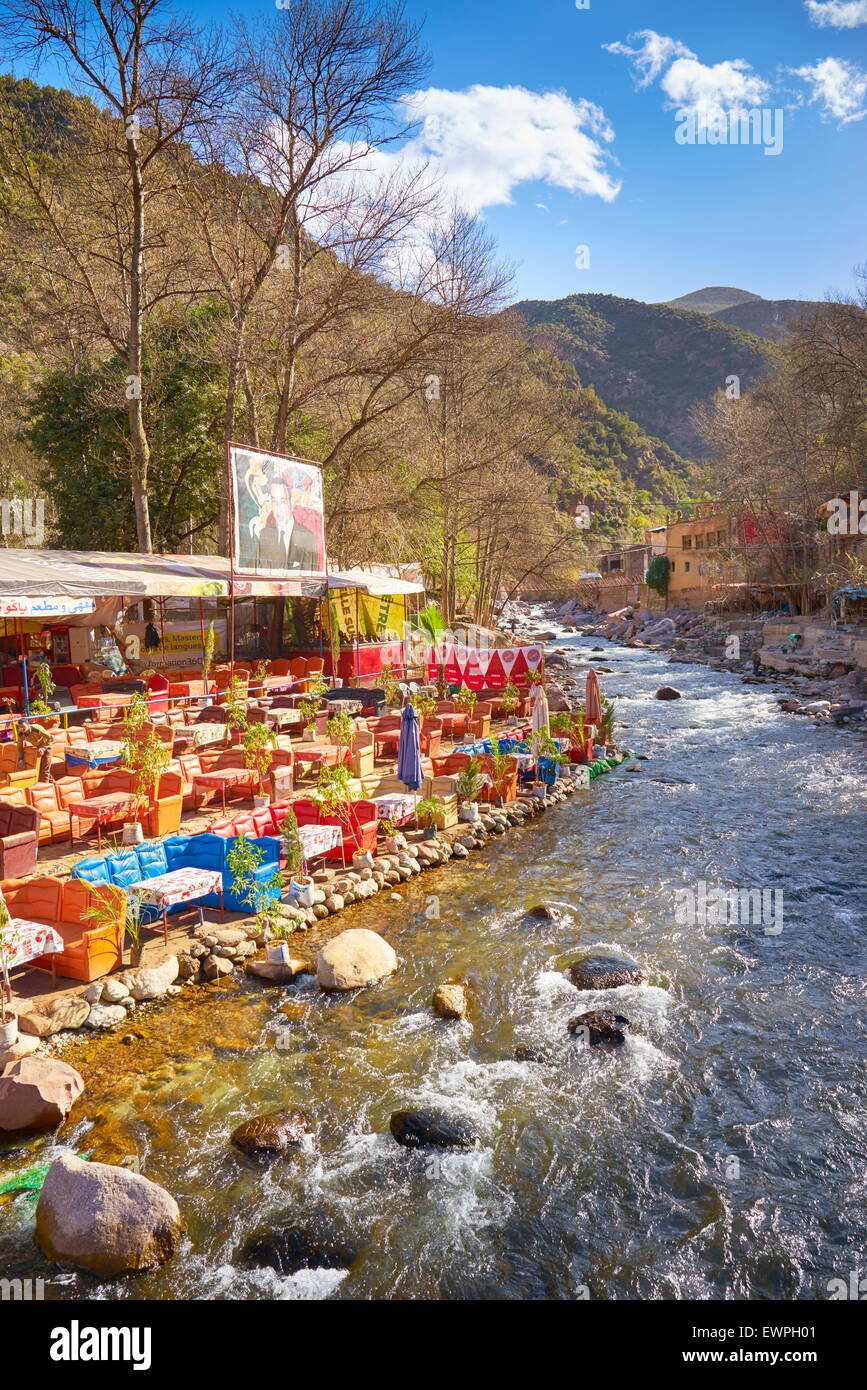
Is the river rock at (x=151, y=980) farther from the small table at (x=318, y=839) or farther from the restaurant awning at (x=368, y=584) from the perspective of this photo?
the restaurant awning at (x=368, y=584)

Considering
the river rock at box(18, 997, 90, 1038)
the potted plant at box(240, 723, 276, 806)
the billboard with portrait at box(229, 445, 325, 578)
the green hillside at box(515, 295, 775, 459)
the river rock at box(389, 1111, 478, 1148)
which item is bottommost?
the river rock at box(389, 1111, 478, 1148)

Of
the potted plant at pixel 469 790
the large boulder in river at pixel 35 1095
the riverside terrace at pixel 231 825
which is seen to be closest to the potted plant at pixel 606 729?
the riverside terrace at pixel 231 825

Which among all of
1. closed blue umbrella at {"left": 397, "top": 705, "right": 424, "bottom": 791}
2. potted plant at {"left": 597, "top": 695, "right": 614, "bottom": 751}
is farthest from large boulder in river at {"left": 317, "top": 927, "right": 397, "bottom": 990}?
potted plant at {"left": 597, "top": 695, "right": 614, "bottom": 751}

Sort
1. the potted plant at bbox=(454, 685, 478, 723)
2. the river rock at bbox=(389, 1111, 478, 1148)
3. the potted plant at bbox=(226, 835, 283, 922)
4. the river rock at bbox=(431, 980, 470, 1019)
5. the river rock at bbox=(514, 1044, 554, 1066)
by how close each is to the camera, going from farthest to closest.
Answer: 1. the potted plant at bbox=(454, 685, 478, 723)
2. the potted plant at bbox=(226, 835, 283, 922)
3. the river rock at bbox=(431, 980, 470, 1019)
4. the river rock at bbox=(514, 1044, 554, 1066)
5. the river rock at bbox=(389, 1111, 478, 1148)

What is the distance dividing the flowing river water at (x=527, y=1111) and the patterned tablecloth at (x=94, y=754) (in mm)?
4922

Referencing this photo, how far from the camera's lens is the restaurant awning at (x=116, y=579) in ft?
42.7

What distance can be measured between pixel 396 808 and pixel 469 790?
2.03 metres

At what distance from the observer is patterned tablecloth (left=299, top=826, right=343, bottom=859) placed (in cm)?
955

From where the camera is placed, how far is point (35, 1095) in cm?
572

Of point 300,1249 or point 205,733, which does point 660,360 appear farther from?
point 300,1249

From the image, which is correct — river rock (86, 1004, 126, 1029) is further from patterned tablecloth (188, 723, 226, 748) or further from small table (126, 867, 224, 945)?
patterned tablecloth (188, 723, 226, 748)

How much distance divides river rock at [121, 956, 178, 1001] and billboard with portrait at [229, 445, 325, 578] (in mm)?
9124

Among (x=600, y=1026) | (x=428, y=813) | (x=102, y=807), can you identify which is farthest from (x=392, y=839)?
(x=600, y=1026)
